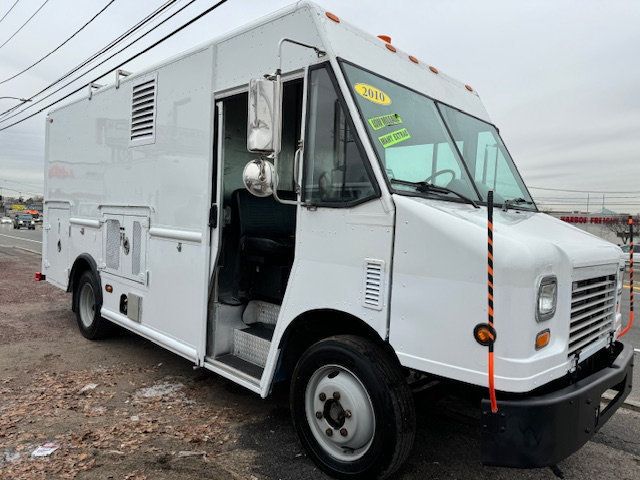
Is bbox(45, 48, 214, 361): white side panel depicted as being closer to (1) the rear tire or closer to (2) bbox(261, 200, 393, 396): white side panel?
(1) the rear tire

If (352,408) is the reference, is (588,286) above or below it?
above

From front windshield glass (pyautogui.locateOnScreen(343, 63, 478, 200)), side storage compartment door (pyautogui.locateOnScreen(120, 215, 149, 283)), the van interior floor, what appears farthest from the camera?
side storage compartment door (pyautogui.locateOnScreen(120, 215, 149, 283))

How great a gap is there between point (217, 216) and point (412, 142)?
1.70 metres

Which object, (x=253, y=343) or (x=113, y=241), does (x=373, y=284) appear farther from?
(x=113, y=241)

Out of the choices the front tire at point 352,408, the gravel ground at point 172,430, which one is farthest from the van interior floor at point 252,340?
the front tire at point 352,408

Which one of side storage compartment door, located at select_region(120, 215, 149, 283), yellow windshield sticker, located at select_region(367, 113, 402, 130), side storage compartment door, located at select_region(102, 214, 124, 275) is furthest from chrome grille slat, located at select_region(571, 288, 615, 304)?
side storage compartment door, located at select_region(102, 214, 124, 275)

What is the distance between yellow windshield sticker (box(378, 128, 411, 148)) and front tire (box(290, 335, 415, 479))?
1.21 m

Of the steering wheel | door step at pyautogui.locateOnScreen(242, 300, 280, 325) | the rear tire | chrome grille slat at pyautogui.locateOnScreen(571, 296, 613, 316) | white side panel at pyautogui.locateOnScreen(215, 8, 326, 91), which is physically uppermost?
white side panel at pyautogui.locateOnScreen(215, 8, 326, 91)

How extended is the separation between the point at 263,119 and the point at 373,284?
3.86 feet

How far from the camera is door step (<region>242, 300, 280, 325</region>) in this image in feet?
14.4

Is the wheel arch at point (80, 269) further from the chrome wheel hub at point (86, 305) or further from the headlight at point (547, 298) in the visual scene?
the headlight at point (547, 298)

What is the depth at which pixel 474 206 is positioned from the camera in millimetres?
3186

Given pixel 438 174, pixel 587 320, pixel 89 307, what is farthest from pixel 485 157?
pixel 89 307

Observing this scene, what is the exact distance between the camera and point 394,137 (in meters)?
3.15
